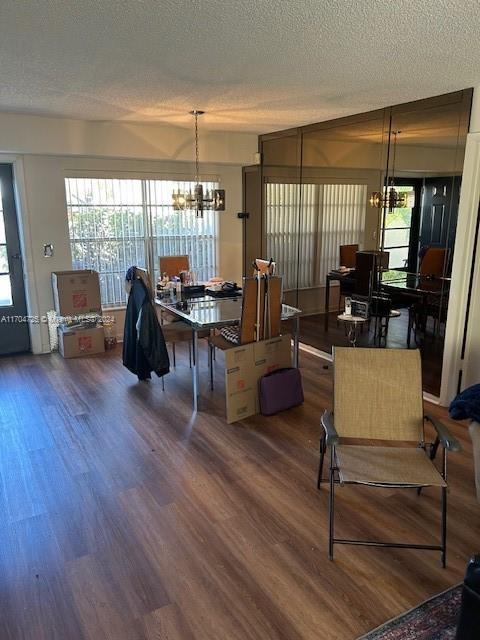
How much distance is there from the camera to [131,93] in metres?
3.71

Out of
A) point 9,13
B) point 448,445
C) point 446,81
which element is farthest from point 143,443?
point 446,81

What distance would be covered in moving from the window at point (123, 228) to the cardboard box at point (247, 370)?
2.76 metres

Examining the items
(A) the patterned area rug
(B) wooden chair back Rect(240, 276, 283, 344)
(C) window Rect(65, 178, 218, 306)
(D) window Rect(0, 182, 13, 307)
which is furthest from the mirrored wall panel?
(D) window Rect(0, 182, 13, 307)

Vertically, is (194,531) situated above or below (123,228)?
below

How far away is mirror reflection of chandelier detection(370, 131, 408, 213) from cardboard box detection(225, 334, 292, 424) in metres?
1.57

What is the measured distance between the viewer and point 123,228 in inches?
232

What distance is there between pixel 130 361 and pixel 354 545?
9.35ft

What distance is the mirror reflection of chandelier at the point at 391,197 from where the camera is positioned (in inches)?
166

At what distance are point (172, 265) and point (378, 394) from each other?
3548mm

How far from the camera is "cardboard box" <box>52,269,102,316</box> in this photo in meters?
5.34

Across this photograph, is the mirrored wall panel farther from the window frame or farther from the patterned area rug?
the patterned area rug

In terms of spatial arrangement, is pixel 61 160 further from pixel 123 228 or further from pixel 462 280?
pixel 462 280

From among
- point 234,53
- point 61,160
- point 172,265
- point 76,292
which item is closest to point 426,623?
point 234,53

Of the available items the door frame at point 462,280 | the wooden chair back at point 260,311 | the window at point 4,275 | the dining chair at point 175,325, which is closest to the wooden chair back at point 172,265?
the dining chair at point 175,325
